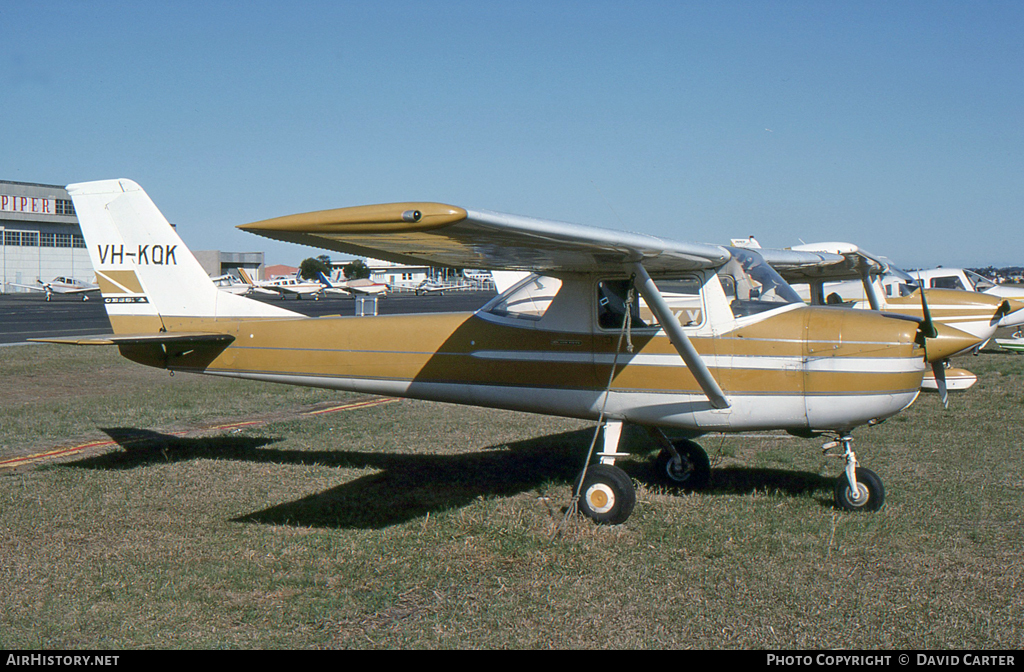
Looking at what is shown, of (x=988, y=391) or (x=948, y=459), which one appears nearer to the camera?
(x=948, y=459)

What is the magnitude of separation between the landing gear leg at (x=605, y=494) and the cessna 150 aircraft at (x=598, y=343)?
0.01 metres

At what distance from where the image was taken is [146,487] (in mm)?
7316

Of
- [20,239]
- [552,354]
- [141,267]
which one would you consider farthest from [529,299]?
[20,239]

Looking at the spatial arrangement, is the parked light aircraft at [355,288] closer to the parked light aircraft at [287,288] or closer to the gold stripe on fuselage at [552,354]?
the parked light aircraft at [287,288]

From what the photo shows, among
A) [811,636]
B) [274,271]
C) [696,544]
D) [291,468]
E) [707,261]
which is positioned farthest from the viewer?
[274,271]

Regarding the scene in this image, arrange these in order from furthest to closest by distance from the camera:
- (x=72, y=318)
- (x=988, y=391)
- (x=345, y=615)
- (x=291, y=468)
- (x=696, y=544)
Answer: (x=72, y=318) → (x=988, y=391) → (x=291, y=468) → (x=696, y=544) → (x=345, y=615)

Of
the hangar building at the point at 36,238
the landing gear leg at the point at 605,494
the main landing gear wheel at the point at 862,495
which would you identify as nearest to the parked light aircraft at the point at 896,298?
the main landing gear wheel at the point at 862,495

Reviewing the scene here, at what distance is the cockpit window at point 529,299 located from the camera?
7.10 metres

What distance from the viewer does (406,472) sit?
8.07m

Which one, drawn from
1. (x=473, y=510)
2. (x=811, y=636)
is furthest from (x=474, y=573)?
(x=811, y=636)

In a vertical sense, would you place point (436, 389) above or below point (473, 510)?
above

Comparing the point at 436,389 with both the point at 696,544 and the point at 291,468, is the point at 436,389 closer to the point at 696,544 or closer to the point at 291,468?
the point at 291,468

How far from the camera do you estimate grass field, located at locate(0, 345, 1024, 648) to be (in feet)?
14.4
